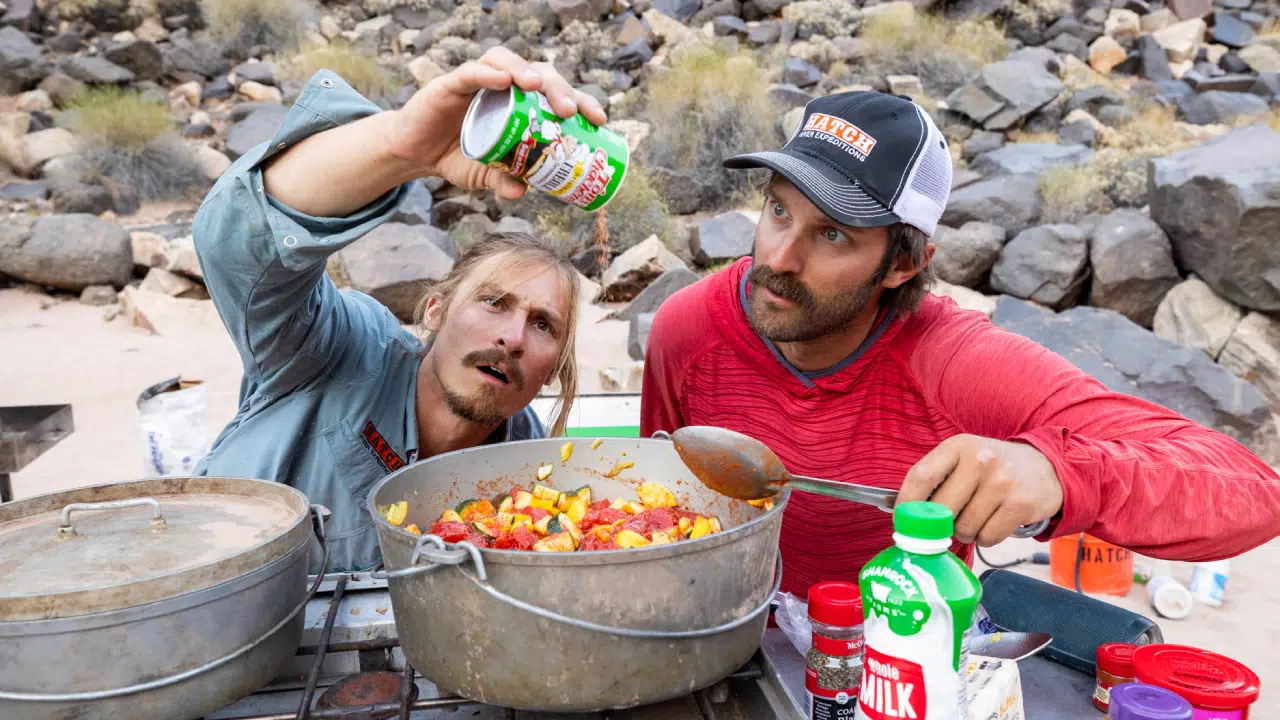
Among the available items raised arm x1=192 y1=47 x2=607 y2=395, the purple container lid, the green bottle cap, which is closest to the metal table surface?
the purple container lid

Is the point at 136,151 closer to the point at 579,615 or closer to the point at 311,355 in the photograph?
the point at 311,355

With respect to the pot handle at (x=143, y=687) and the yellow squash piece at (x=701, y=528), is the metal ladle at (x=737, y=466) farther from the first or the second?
the pot handle at (x=143, y=687)

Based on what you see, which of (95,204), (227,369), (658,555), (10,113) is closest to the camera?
(658,555)

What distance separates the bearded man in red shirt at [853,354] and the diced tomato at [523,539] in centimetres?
106

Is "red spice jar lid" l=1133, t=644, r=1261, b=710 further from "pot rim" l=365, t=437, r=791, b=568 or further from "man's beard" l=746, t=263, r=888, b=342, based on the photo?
"man's beard" l=746, t=263, r=888, b=342

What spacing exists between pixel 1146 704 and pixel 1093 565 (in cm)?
366

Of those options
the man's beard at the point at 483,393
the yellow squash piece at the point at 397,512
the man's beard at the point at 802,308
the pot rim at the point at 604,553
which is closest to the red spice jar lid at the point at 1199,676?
the pot rim at the point at 604,553

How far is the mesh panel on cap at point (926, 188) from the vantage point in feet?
7.37

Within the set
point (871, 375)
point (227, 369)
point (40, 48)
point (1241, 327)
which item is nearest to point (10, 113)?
point (40, 48)

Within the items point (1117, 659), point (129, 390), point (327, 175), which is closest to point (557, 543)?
point (327, 175)

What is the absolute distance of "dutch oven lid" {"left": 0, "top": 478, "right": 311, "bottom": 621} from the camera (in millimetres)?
1049

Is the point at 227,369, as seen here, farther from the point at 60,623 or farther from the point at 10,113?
the point at 10,113

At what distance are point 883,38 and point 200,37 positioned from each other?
12.5m

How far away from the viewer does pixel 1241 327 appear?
26.1ft
